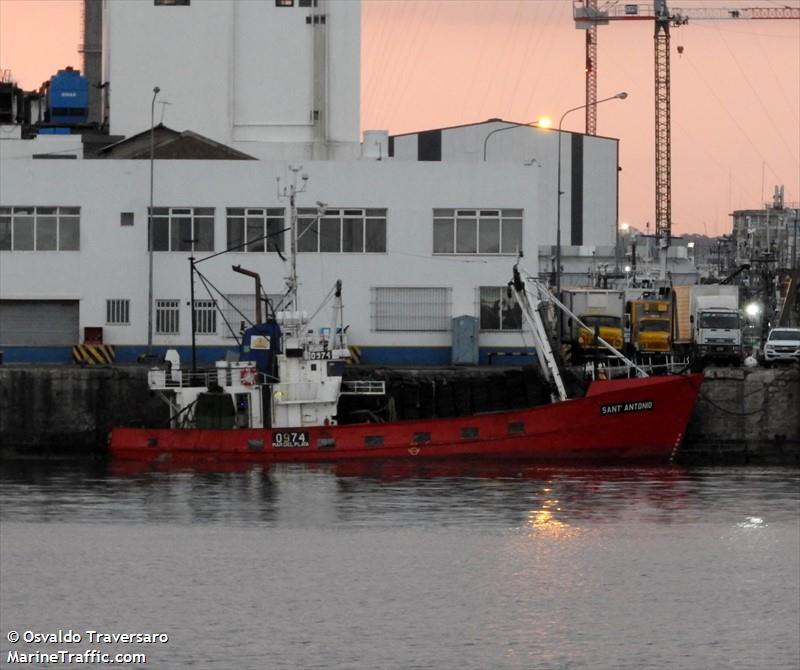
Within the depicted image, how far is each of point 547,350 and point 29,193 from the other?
25.3 metres

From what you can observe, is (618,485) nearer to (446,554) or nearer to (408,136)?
(446,554)

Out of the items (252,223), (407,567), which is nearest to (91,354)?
(252,223)

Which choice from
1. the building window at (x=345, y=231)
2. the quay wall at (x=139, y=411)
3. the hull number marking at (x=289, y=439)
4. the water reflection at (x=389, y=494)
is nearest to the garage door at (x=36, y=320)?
the quay wall at (x=139, y=411)

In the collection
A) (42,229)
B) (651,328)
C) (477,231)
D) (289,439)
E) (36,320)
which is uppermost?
(42,229)

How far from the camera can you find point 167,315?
253ft

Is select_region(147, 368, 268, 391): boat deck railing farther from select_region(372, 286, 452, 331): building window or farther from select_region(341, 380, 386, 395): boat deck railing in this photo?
select_region(372, 286, 452, 331): building window

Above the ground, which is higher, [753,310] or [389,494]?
[753,310]

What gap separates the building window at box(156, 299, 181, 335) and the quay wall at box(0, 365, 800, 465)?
27.5ft

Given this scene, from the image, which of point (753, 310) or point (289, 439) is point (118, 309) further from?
point (753, 310)

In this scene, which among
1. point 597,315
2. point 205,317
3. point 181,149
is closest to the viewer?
point 205,317

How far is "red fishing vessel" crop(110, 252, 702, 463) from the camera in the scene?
202 ft

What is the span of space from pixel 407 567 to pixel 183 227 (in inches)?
1385

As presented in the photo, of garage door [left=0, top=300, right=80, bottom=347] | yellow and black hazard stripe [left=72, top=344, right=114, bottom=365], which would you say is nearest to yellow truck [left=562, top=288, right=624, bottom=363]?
yellow and black hazard stripe [left=72, top=344, right=114, bottom=365]

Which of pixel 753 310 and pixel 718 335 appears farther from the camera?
pixel 753 310
